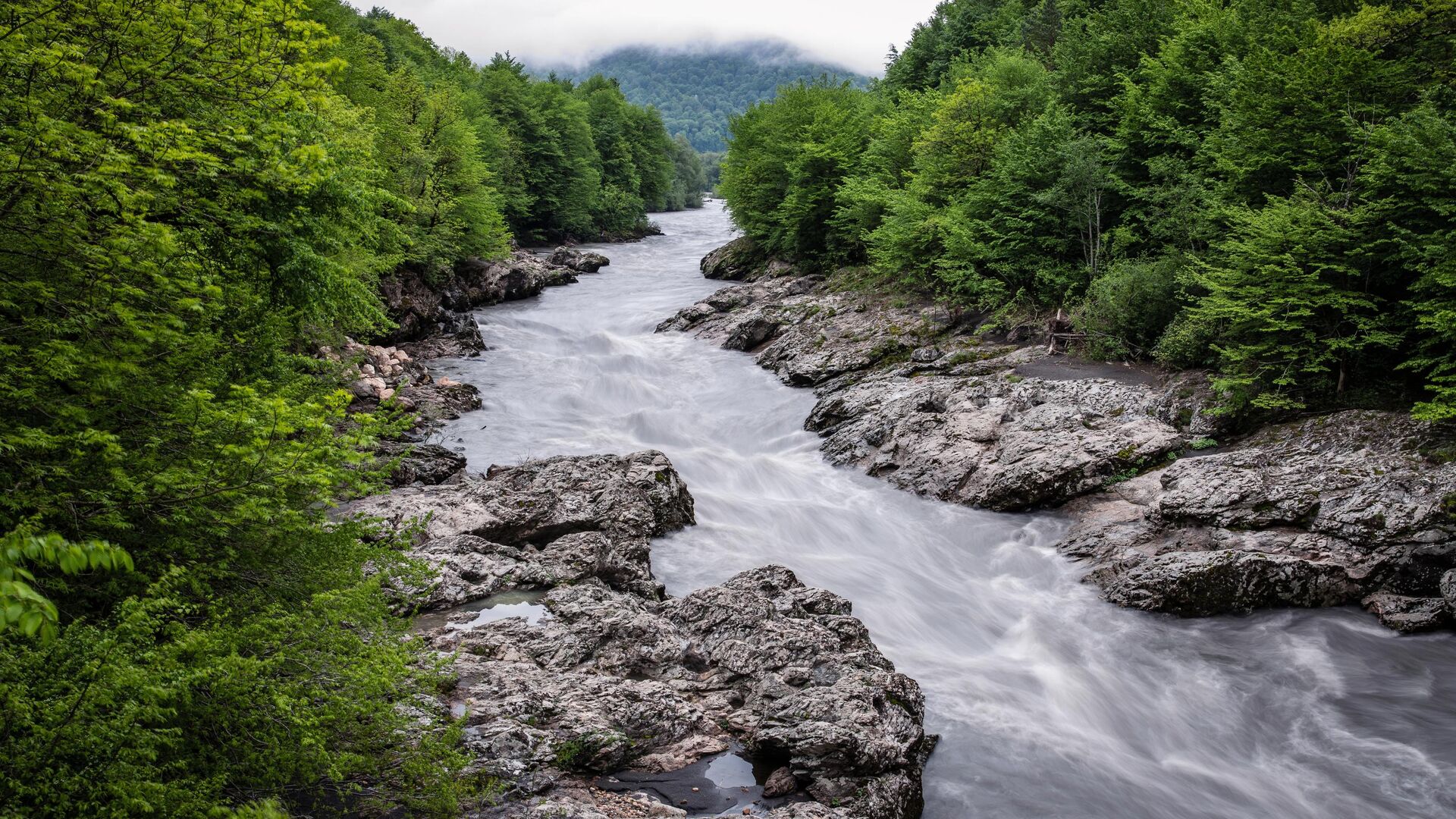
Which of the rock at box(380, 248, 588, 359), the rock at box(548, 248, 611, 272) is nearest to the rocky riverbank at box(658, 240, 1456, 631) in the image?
the rock at box(380, 248, 588, 359)

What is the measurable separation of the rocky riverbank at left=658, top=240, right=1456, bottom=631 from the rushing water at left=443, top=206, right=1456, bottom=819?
18.6 inches

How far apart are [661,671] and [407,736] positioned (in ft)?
11.1

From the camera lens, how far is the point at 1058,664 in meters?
10.9

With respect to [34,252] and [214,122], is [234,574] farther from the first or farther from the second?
[214,122]

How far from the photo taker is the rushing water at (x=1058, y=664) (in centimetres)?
855

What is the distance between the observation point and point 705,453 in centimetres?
1908

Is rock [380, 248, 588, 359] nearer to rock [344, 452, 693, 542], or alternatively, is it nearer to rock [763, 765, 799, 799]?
rock [344, 452, 693, 542]

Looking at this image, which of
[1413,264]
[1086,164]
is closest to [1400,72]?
[1413,264]

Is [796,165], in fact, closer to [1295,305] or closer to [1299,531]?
[1295,305]

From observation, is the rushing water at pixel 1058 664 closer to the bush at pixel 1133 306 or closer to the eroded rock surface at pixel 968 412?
the eroded rock surface at pixel 968 412

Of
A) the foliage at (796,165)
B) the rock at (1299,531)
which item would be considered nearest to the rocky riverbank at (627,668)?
the rock at (1299,531)

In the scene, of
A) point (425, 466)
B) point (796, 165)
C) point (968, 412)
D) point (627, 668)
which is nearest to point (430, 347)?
point (425, 466)

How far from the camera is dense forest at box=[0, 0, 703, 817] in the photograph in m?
4.18

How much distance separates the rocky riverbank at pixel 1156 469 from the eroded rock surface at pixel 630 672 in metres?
6.21
